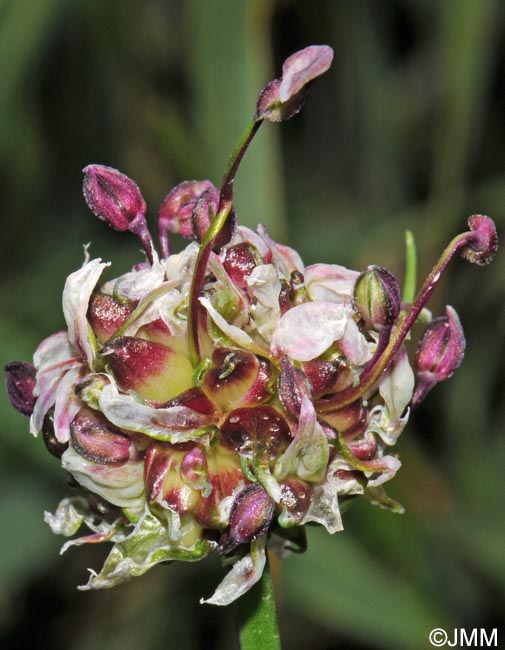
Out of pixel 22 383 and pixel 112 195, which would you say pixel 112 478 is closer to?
pixel 22 383

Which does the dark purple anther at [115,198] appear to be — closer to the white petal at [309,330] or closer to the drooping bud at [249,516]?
the white petal at [309,330]

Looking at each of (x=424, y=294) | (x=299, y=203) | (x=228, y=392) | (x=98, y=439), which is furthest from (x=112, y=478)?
(x=299, y=203)

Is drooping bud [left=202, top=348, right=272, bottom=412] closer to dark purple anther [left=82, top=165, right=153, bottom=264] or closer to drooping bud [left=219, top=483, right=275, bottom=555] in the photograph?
drooping bud [left=219, top=483, right=275, bottom=555]

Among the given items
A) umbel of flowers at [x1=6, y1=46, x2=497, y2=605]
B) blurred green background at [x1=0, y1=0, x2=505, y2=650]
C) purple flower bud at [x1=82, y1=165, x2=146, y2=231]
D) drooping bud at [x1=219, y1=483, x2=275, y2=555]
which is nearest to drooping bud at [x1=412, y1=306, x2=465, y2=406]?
umbel of flowers at [x1=6, y1=46, x2=497, y2=605]

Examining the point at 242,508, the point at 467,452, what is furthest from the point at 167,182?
the point at 242,508

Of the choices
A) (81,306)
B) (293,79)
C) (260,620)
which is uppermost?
(293,79)
